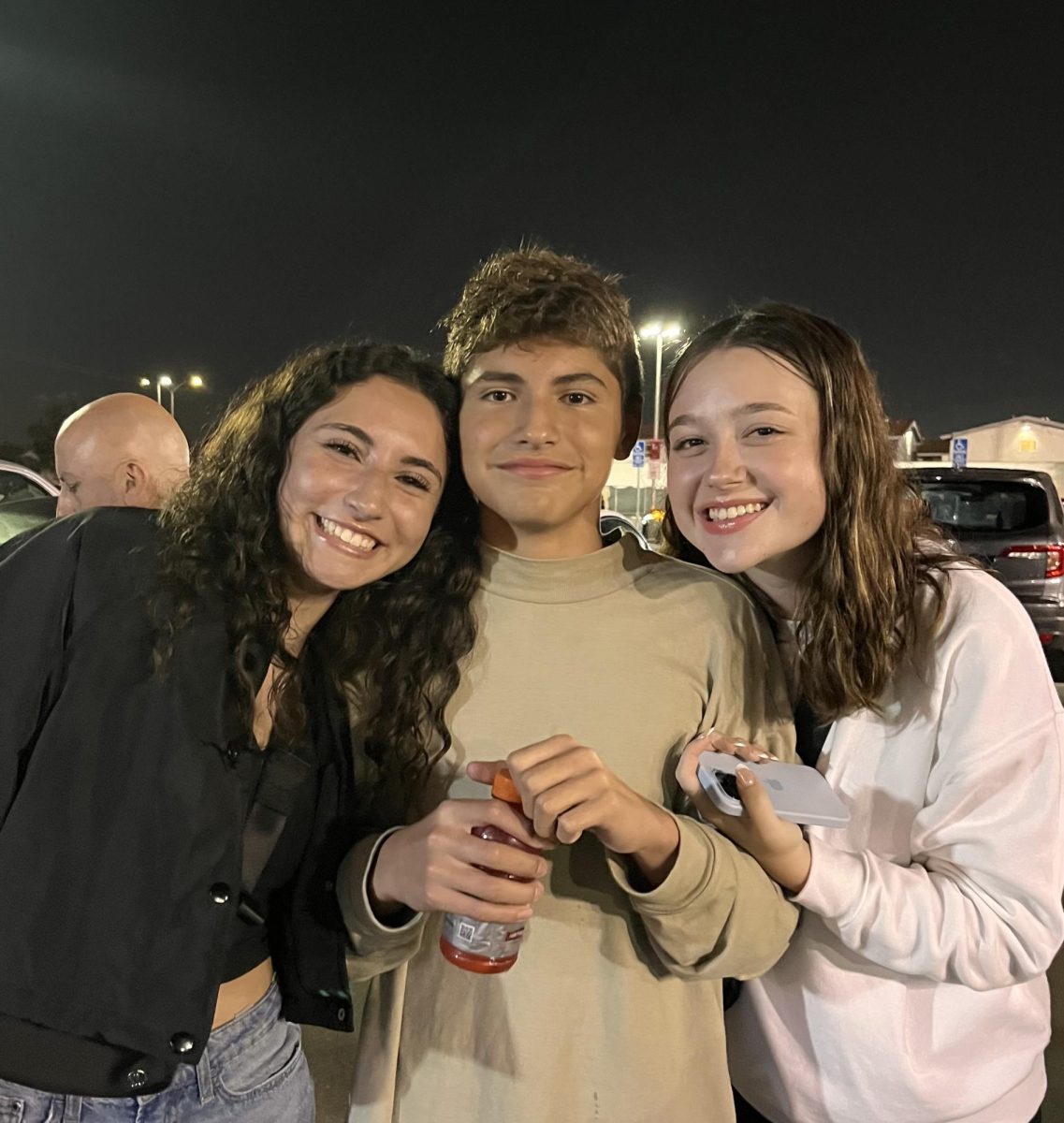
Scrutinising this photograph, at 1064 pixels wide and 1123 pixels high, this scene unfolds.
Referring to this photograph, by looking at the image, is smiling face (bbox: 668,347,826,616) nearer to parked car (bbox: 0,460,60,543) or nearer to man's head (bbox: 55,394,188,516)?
man's head (bbox: 55,394,188,516)

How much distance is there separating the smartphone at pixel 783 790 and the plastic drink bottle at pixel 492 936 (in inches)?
15.0

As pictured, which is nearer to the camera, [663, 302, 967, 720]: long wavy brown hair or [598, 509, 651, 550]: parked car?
[663, 302, 967, 720]: long wavy brown hair

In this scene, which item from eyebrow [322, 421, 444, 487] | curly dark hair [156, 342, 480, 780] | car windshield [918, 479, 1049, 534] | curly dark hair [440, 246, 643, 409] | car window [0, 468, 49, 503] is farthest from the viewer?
car windshield [918, 479, 1049, 534]

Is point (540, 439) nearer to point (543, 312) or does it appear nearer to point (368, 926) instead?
point (543, 312)

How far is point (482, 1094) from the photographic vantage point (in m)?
1.70

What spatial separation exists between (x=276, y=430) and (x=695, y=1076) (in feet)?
5.67

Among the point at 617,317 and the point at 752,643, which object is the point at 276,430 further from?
the point at 752,643

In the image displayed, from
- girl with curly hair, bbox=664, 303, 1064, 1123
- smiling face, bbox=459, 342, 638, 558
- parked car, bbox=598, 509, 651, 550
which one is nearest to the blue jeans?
girl with curly hair, bbox=664, 303, 1064, 1123

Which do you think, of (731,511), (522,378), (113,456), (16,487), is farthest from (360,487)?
(16,487)

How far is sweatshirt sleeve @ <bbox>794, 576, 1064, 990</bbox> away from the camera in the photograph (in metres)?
1.54

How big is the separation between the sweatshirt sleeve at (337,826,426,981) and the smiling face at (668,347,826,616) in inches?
38.3

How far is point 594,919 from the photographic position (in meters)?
1.73

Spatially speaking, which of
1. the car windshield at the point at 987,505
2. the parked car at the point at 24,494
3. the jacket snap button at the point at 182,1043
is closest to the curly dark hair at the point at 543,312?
the jacket snap button at the point at 182,1043

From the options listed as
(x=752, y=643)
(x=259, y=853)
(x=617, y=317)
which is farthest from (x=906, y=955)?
(x=617, y=317)
